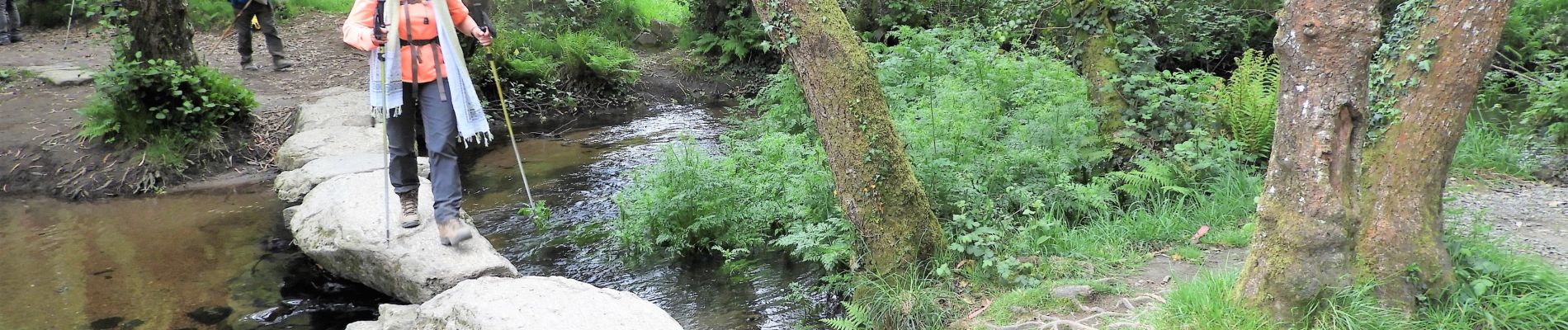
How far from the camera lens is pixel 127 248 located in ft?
23.1

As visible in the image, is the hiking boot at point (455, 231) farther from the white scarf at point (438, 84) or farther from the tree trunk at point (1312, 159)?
the tree trunk at point (1312, 159)

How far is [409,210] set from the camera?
577cm

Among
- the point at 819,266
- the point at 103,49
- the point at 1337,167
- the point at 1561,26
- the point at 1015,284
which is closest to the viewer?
the point at 1337,167

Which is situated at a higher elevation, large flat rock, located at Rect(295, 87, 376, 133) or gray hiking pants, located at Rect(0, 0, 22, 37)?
gray hiking pants, located at Rect(0, 0, 22, 37)

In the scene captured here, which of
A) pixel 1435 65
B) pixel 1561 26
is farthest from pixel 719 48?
pixel 1435 65

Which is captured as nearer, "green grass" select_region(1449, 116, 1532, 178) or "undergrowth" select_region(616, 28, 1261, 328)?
"undergrowth" select_region(616, 28, 1261, 328)

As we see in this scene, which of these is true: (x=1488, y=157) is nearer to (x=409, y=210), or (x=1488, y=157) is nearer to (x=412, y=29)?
(x=412, y=29)

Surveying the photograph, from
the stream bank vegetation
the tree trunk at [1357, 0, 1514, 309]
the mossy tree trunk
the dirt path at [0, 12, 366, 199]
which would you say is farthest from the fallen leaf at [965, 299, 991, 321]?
the dirt path at [0, 12, 366, 199]

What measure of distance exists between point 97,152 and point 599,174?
4.67 metres

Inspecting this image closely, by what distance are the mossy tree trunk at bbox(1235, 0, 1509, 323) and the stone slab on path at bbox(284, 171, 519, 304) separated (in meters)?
4.04

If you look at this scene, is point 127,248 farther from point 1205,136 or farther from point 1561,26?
point 1561,26

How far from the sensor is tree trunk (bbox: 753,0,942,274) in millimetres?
4809

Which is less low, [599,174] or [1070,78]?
[1070,78]

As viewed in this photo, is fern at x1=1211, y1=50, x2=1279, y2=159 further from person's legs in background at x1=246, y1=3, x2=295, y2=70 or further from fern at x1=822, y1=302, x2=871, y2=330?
person's legs in background at x1=246, y1=3, x2=295, y2=70
